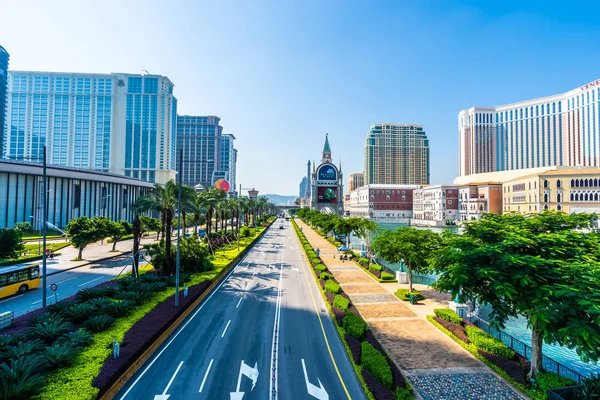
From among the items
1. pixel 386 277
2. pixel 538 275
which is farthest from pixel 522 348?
pixel 386 277

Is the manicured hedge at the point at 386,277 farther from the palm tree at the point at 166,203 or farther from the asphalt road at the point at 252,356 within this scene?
the palm tree at the point at 166,203

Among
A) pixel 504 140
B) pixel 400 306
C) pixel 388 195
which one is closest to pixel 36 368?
pixel 400 306

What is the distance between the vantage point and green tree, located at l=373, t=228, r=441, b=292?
88.9ft

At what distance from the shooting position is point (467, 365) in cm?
1493

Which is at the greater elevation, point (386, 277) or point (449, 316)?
point (449, 316)

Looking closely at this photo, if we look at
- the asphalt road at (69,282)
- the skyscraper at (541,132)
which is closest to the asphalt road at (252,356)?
the asphalt road at (69,282)

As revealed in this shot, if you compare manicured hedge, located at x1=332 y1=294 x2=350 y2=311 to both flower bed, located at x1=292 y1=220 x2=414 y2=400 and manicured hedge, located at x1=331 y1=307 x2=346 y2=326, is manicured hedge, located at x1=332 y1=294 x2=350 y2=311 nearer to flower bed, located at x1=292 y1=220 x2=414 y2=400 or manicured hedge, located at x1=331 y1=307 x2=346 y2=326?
manicured hedge, located at x1=331 y1=307 x2=346 y2=326

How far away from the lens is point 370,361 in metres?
13.7

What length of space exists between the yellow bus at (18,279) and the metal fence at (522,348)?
114ft

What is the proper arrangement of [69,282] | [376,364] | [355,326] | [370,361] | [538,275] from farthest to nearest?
[69,282] < [355,326] < [370,361] < [376,364] < [538,275]

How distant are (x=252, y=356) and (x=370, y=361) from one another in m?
6.09

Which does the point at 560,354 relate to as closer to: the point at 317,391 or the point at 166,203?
the point at 317,391

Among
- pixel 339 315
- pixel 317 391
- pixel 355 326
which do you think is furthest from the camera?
pixel 339 315

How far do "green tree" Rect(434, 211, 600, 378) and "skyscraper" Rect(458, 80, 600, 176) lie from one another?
600ft
